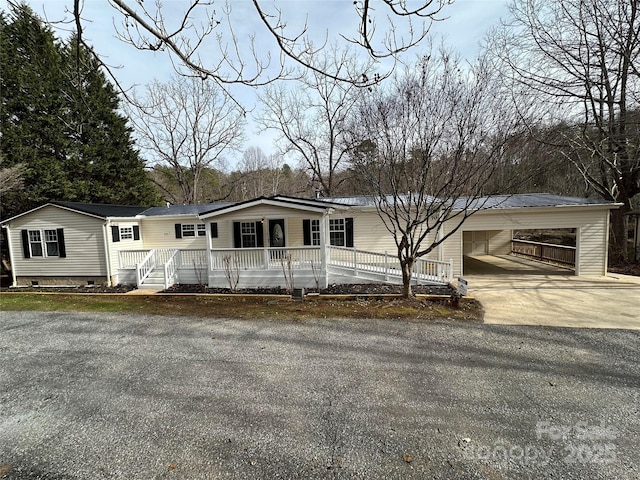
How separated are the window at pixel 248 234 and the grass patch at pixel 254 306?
3.81 m

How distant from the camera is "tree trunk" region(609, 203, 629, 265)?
44.2ft

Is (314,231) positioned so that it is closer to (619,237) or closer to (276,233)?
(276,233)

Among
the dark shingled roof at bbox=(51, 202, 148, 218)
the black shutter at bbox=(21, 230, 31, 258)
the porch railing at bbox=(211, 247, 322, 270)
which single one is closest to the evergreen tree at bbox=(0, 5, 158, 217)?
the dark shingled roof at bbox=(51, 202, 148, 218)

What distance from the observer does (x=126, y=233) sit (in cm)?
1272

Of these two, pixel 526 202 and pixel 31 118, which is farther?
pixel 31 118

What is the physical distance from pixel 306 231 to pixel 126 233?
7930 millimetres

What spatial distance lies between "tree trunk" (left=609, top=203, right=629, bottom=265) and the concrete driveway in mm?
4070

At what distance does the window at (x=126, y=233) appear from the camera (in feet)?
40.9

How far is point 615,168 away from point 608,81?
3922mm

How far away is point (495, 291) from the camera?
8750 mm

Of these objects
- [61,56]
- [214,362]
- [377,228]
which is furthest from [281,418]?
[61,56]

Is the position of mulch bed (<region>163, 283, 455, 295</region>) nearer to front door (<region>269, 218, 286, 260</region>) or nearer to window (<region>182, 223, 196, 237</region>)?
front door (<region>269, 218, 286, 260</region>)

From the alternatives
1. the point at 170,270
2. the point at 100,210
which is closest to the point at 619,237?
the point at 170,270

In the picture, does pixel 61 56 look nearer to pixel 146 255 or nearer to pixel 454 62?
pixel 146 255
